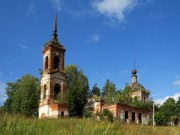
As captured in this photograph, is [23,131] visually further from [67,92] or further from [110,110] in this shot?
[110,110]

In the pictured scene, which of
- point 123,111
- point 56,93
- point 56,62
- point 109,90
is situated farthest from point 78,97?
point 109,90

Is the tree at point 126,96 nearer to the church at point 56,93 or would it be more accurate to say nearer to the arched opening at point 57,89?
the church at point 56,93

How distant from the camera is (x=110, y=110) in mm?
42594

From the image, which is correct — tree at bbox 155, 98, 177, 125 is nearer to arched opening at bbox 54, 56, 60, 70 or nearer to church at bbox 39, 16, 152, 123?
church at bbox 39, 16, 152, 123

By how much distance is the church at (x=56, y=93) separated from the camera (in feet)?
127

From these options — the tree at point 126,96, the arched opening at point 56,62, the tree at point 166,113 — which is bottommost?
the tree at point 166,113

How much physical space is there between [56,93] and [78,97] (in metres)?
4.26

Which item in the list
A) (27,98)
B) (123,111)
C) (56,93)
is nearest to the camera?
(56,93)

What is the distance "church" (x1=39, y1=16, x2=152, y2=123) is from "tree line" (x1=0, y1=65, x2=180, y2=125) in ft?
3.14

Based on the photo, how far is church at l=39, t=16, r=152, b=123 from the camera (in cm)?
3866

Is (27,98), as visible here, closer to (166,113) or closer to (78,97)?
(78,97)

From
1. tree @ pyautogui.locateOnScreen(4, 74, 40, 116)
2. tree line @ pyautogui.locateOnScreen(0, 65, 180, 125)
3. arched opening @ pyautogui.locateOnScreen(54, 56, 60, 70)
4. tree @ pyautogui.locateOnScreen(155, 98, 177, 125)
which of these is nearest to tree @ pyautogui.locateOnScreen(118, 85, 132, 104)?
tree line @ pyautogui.locateOnScreen(0, 65, 180, 125)

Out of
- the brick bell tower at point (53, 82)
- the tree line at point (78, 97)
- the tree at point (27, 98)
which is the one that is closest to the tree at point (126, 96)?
the tree line at point (78, 97)

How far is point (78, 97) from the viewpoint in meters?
37.8
